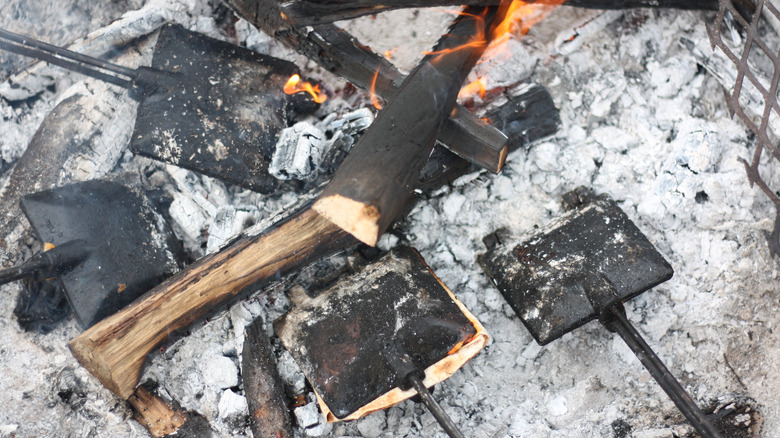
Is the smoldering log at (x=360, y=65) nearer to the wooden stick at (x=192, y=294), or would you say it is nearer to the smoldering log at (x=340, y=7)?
the smoldering log at (x=340, y=7)

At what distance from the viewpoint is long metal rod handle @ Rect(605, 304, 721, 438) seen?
6.41 ft

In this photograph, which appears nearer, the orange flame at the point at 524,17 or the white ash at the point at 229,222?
the white ash at the point at 229,222

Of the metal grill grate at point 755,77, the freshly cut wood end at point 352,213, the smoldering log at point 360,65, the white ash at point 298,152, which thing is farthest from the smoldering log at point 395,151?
the metal grill grate at point 755,77

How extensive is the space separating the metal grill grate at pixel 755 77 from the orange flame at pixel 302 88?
1925 mm

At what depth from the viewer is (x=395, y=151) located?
1857mm

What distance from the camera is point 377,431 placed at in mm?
2418

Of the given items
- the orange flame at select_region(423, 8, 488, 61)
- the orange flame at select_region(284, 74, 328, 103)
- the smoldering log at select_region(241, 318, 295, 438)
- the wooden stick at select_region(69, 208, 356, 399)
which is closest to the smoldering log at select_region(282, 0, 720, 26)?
the orange flame at select_region(423, 8, 488, 61)

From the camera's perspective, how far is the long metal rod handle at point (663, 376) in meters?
1.96

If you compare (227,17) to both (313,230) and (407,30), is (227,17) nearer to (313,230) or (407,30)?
(407,30)

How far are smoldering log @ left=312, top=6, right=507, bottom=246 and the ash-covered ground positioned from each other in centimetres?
64

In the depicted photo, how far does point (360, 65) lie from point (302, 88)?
0.48m

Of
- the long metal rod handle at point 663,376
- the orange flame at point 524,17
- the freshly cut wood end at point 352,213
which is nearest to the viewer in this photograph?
the freshly cut wood end at point 352,213

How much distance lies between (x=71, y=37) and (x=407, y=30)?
185 centimetres

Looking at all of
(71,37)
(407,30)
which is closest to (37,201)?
(71,37)
